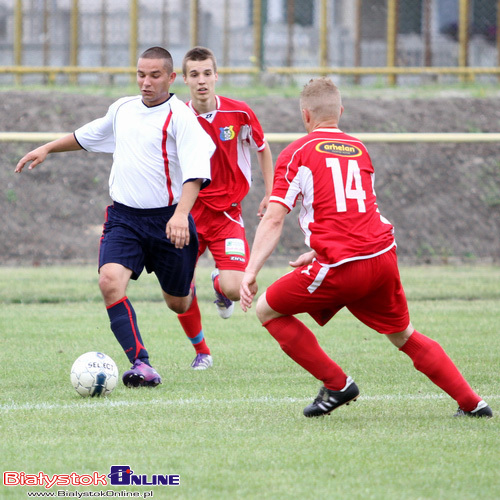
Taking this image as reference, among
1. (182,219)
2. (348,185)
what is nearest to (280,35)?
(182,219)

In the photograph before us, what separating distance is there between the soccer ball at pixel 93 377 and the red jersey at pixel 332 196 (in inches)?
61.7

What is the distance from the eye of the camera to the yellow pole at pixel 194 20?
20.4 m

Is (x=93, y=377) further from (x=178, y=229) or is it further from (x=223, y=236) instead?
(x=223, y=236)

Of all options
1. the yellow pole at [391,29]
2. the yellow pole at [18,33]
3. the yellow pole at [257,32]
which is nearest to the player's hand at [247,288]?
the yellow pole at [257,32]

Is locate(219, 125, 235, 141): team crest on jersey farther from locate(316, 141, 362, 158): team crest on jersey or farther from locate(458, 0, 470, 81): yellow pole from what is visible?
locate(458, 0, 470, 81): yellow pole

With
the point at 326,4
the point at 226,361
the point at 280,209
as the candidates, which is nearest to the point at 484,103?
the point at 326,4

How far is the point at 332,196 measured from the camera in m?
4.83

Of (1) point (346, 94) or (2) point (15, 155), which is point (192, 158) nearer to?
(2) point (15, 155)

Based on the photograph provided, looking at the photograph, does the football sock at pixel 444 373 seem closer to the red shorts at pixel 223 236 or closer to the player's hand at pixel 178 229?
the player's hand at pixel 178 229

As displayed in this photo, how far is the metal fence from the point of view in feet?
66.7

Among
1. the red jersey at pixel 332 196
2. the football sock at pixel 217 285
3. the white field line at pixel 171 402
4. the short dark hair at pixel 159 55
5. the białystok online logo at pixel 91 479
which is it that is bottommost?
the white field line at pixel 171 402

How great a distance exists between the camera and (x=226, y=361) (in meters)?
7.05

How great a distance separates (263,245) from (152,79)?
1777 mm

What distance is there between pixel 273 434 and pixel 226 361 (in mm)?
2491
